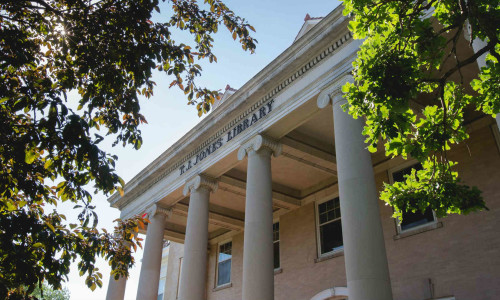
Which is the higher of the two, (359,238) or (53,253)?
(359,238)

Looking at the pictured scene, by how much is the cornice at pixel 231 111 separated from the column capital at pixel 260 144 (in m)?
1.23

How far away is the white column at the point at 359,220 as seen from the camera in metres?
8.80

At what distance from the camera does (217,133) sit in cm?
1661

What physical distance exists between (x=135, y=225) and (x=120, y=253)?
18.8 inches

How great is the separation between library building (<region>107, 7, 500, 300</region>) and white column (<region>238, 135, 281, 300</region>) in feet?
0.10

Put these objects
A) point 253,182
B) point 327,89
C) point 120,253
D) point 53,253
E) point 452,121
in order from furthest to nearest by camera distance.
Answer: point 253,182 → point 327,89 → point 120,253 → point 452,121 → point 53,253

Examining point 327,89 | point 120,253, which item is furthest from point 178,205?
point 120,253

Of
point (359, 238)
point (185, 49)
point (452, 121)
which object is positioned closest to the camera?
point (452, 121)

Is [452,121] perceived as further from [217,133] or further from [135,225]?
[217,133]

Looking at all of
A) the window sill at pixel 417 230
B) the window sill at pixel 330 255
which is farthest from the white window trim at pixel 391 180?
the window sill at pixel 330 255

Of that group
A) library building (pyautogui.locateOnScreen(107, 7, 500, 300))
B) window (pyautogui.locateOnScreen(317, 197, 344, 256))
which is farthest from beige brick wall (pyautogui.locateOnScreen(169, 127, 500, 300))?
window (pyautogui.locateOnScreen(317, 197, 344, 256))

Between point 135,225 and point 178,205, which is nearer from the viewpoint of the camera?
point 135,225

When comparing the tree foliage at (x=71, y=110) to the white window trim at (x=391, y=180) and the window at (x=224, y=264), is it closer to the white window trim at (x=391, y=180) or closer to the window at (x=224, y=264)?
the white window trim at (x=391, y=180)

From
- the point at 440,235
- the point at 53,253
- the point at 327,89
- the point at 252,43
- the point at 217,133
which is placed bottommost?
the point at 53,253
